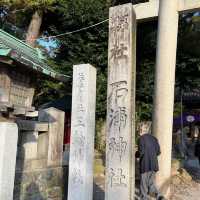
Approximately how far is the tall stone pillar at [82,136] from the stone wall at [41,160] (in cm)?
108

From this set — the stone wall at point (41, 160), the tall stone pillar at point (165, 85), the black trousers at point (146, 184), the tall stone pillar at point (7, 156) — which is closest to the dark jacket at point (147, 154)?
the black trousers at point (146, 184)

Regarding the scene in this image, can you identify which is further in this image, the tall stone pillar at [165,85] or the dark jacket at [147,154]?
the tall stone pillar at [165,85]

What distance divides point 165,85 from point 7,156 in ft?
18.5

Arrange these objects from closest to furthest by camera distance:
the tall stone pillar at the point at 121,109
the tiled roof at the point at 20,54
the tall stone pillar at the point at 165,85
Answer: the tall stone pillar at the point at 121,109 → the tiled roof at the point at 20,54 → the tall stone pillar at the point at 165,85

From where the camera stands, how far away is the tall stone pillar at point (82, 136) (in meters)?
7.65

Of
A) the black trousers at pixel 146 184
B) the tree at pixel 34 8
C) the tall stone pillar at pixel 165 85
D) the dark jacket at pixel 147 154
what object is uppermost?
the tree at pixel 34 8

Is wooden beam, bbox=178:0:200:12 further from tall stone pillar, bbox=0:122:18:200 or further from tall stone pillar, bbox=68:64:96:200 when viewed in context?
tall stone pillar, bbox=0:122:18:200

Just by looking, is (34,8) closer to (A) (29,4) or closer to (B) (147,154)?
(A) (29,4)

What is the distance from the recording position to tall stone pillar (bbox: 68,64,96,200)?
301 inches

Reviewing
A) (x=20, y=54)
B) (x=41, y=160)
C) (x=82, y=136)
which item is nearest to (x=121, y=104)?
(x=82, y=136)

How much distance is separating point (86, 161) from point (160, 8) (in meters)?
4.75

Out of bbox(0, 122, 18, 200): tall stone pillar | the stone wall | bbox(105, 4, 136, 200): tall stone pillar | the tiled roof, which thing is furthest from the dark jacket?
bbox(0, 122, 18, 200): tall stone pillar

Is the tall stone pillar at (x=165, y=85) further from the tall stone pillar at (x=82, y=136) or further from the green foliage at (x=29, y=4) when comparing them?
the green foliage at (x=29, y=4)

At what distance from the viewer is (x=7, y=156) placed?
15.9ft
